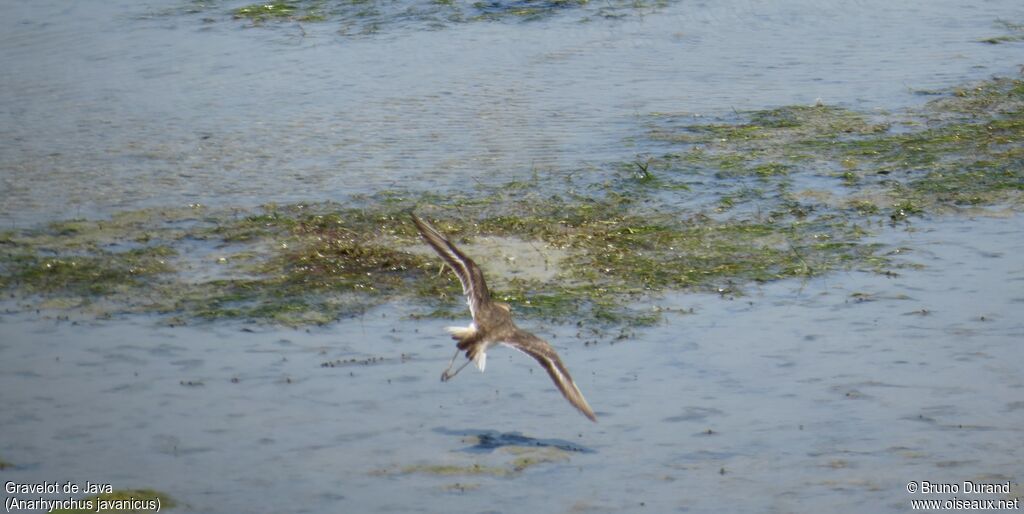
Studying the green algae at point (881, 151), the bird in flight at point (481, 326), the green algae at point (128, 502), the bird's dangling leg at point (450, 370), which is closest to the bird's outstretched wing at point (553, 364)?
the bird in flight at point (481, 326)

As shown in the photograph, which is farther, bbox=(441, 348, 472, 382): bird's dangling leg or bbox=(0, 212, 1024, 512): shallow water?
bbox=(441, 348, 472, 382): bird's dangling leg

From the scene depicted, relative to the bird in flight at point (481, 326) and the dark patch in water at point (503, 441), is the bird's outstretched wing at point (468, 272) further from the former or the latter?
the dark patch in water at point (503, 441)

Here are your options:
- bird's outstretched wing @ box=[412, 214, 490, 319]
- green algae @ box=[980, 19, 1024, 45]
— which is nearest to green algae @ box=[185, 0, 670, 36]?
green algae @ box=[980, 19, 1024, 45]

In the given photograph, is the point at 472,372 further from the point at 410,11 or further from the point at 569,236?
the point at 410,11

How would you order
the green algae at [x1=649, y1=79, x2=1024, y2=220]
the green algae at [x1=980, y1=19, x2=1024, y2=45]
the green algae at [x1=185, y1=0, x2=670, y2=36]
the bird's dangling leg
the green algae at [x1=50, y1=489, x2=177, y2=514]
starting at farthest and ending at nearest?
1. the green algae at [x1=185, y1=0, x2=670, y2=36]
2. the green algae at [x1=980, y1=19, x2=1024, y2=45]
3. the green algae at [x1=649, y1=79, x2=1024, y2=220]
4. the bird's dangling leg
5. the green algae at [x1=50, y1=489, x2=177, y2=514]

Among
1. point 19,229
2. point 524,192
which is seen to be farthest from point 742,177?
point 19,229

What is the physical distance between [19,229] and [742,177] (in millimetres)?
5152

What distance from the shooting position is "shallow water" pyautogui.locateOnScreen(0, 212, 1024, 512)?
21.2ft

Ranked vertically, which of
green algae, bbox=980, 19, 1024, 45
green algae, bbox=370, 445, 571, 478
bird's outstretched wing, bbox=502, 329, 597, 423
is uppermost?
bird's outstretched wing, bbox=502, 329, 597, 423

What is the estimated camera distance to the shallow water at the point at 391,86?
1094 cm

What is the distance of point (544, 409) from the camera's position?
720 centimetres

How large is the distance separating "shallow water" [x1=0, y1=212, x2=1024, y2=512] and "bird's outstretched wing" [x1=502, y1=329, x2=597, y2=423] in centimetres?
36

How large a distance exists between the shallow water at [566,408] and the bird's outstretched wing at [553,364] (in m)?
0.36

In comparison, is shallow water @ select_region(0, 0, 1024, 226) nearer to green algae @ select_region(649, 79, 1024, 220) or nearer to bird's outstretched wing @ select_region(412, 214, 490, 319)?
green algae @ select_region(649, 79, 1024, 220)
